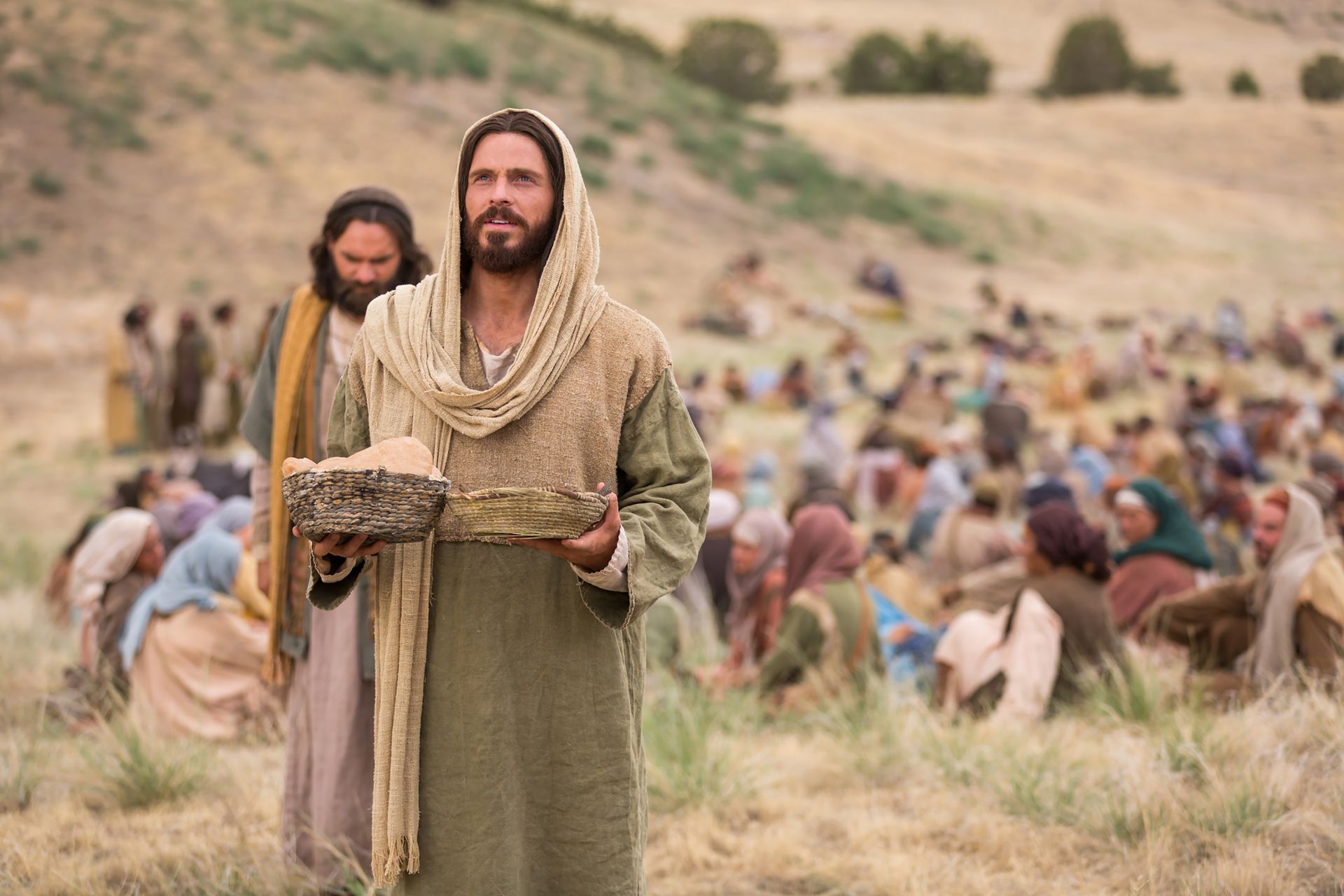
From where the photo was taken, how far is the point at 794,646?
5.13 m

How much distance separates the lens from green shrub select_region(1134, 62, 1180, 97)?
152ft

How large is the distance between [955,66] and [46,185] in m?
42.6

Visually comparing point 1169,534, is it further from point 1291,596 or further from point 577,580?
point 577,580

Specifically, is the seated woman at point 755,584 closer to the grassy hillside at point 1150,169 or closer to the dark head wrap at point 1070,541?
the dark head wrap at point 1070,541

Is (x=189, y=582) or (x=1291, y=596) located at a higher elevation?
(x=1291, y=596)

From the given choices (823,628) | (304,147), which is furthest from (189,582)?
(304,147)

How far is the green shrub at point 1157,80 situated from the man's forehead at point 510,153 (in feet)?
159

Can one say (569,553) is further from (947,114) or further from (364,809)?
(947,114)

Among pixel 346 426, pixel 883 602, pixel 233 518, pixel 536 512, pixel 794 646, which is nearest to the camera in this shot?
pixel 536 512

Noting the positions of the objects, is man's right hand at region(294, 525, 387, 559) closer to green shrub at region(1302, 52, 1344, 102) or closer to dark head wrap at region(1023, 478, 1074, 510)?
dark head wrap at region(1023, 478, 1074, 510)

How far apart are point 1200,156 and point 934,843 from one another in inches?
1628

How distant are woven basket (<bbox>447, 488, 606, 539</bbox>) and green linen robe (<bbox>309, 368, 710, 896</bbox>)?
0.22 metres

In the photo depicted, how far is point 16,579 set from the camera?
8.61 metres

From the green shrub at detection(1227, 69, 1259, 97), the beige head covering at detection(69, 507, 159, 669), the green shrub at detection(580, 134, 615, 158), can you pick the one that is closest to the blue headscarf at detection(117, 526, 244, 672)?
the beige head covering at detection(69, 507, 159, 669)
